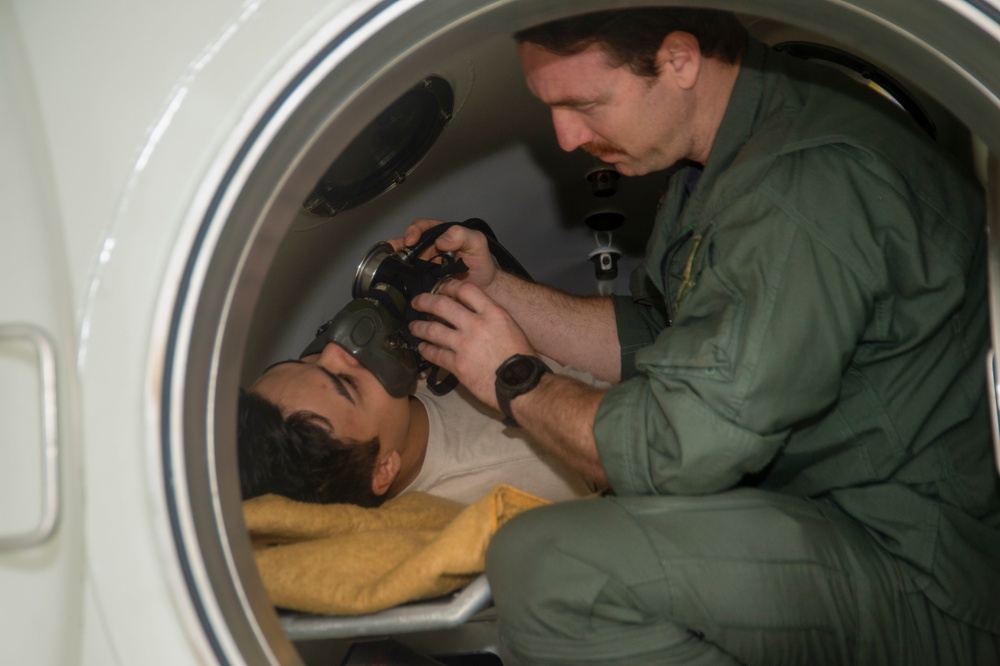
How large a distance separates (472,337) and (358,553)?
43cm

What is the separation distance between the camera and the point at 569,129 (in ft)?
4.91

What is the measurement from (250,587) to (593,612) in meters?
0.51

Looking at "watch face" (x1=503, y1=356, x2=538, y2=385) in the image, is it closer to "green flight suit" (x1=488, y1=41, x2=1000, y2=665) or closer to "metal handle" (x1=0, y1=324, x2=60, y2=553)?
"green flight suit" (x1=488, y1=41, x2=1000, y2=665)

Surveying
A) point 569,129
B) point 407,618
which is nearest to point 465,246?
point 569,129

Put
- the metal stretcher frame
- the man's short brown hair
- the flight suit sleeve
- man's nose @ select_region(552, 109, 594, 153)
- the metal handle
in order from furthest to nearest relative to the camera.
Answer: man's nose @ select_region(552, 109, 594, 153)
the man's short brown hair
the metal stretcher frame
the flight suit sleeve
the metal handle

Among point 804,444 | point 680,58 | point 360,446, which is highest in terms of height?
point 680,58

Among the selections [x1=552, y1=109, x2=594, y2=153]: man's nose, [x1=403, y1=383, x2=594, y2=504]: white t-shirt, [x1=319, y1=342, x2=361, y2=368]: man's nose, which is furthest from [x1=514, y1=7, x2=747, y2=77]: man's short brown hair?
[x1=403, y1=383, x2=594, y2=504]: white t-shirt

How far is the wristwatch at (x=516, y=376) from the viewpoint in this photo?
4.92ft

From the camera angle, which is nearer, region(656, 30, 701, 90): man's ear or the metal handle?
the metal handle

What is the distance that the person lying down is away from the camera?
166 cm

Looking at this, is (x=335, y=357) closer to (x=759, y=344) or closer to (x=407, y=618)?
(x=407, y=618)

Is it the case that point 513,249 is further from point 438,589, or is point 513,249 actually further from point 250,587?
point 250,587

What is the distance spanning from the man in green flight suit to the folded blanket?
0.33ft

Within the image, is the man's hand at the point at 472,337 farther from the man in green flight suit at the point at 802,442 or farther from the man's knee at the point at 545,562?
the man's knee at the point at 545,562
